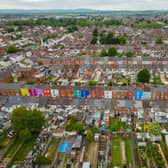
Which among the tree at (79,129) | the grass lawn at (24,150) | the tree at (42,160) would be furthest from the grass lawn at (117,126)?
the grass lawn at (24,150)

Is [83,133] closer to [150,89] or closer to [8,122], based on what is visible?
[8,122]

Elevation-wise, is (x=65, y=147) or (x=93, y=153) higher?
(x=65, y=147)

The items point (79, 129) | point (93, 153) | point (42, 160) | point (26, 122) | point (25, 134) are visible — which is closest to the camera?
point (42, 160)

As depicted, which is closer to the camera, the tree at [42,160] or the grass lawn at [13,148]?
the tree at [42,160]

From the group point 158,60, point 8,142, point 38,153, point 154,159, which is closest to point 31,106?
point 8,142

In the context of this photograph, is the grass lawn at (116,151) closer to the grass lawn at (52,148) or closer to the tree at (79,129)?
the tree at (79,129)

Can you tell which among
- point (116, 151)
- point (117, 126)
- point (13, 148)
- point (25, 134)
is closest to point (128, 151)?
point (116, 151)

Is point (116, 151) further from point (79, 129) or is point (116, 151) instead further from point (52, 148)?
point (52, 148)
